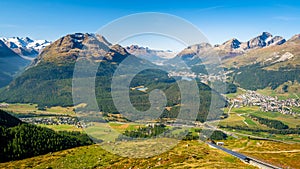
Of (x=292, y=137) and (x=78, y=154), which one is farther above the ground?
(x=78, y=154)

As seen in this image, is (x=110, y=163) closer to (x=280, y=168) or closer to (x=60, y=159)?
(x=60, y=159)

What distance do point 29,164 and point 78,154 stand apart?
15.9 meters

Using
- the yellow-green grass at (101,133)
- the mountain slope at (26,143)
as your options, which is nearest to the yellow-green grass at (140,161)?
the mountain slope at (26,143)

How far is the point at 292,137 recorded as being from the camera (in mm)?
196375

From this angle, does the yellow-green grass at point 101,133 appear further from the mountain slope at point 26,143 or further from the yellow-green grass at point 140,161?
the yellow-green grass at point 140,161

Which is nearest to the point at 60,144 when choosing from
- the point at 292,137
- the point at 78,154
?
the point at 78,154

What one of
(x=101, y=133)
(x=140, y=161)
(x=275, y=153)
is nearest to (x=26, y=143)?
(x=140, y=161)

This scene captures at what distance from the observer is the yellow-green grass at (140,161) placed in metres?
61.3

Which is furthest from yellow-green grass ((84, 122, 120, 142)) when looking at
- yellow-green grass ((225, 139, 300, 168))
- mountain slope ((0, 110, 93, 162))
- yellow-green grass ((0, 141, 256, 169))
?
yellow-green grass ((225, 139, 300, 168))

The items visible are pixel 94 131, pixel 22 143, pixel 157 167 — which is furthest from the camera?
pixel 94 131

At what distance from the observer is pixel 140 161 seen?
234ft

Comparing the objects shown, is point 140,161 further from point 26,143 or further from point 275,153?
point 26,143

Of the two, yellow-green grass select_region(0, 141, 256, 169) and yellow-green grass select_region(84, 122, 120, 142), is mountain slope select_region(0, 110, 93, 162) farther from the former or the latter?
yellow-green grass select_region(84, 122, 120, 142)

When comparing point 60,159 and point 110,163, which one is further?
point 60,159
